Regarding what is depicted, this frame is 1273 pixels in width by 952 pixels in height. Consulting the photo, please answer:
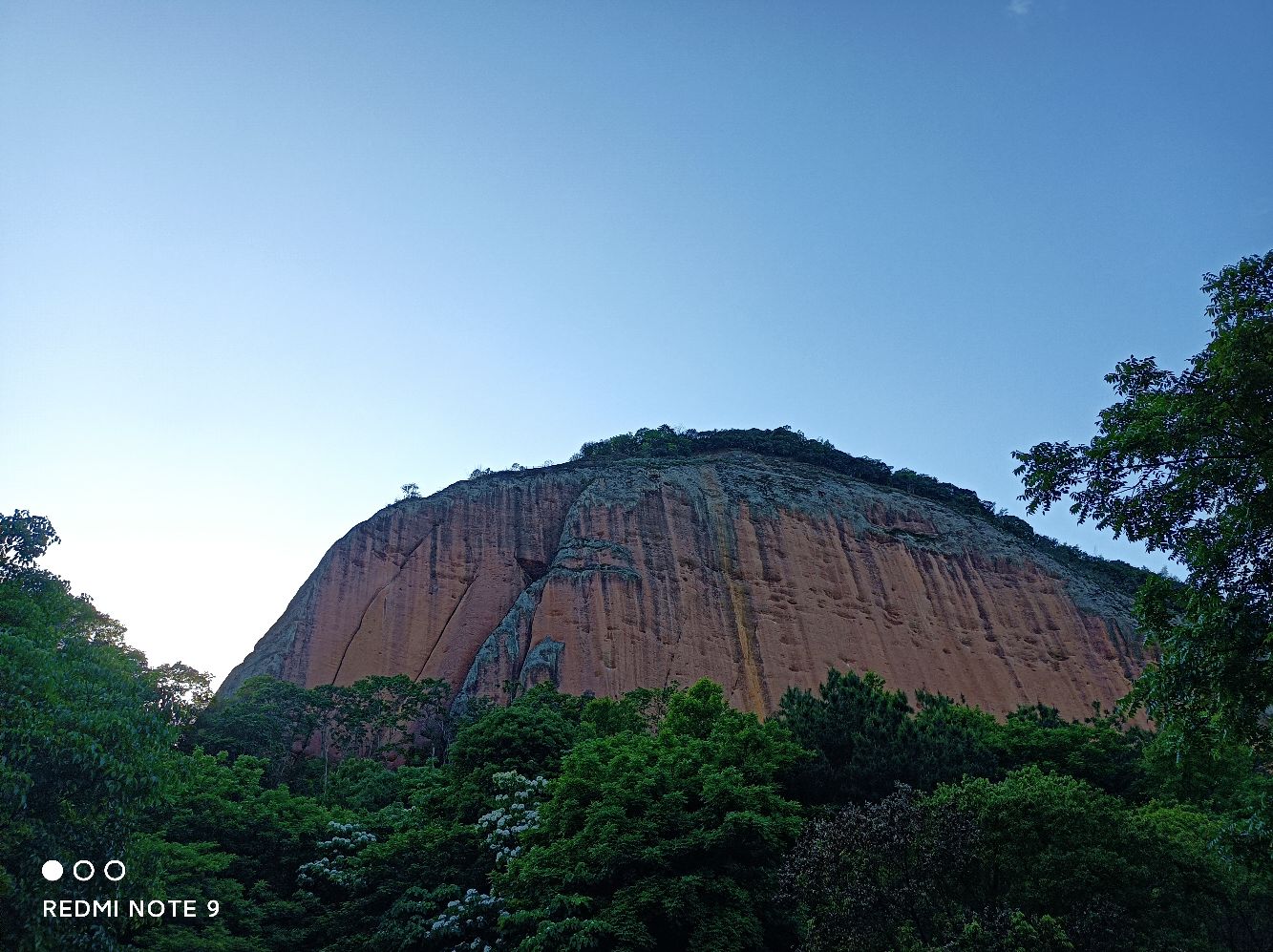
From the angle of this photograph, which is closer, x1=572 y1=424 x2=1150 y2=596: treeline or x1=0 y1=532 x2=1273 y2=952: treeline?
x1=0 y1=532 x2=1273 y2=952: treeline

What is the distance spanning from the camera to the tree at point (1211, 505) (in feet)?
22.8

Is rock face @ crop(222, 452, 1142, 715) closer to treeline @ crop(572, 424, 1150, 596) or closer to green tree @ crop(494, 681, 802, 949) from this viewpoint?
treeline @ crop(572, 424, 1150, 596)

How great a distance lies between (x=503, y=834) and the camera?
14.1 metres

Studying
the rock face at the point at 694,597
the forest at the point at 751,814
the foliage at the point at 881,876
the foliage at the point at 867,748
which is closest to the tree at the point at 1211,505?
the forest at the point at 751,814

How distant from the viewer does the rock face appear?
113 ft

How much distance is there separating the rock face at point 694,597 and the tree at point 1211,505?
2619 centimetres

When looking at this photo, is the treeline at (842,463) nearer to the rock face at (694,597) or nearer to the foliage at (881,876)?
the rock face at (694,597)

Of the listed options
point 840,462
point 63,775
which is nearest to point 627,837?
point 63,775

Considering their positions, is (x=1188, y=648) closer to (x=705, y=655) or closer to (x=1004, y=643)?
(x=705, y=655)

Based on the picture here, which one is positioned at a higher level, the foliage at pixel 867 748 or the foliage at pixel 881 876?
the foliage at pixel 867 748

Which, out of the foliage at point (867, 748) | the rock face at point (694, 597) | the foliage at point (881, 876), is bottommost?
the foliage at point (881, 876)

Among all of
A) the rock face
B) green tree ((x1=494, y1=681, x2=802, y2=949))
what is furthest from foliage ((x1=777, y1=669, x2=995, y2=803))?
the rock face

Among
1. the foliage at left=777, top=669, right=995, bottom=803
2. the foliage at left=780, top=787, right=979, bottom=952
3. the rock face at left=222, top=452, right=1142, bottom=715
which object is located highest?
the rock face at left=222, top=452, right=1142, bottom=715

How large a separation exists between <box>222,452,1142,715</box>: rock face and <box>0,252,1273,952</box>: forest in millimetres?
16226
